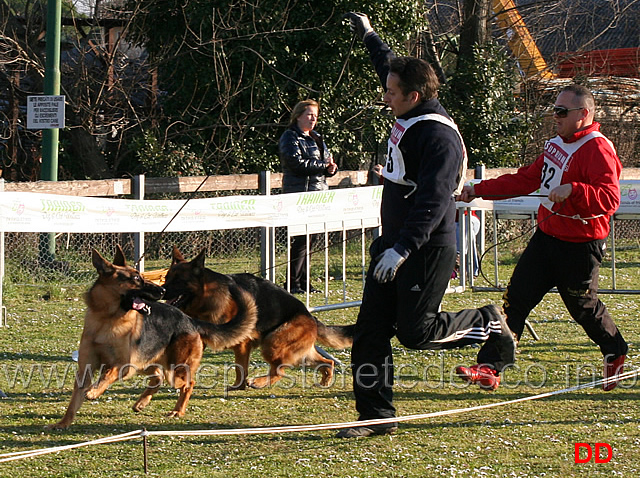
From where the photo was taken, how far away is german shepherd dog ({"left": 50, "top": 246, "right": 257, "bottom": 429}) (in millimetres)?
5242

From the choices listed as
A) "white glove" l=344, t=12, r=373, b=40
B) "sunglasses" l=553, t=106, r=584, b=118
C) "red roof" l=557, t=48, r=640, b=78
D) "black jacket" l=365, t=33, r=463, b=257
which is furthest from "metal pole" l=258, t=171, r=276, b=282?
"red roof" l=557, t=48, r=640, b=78

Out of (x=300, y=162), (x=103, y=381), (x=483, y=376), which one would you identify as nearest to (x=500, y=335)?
(x=483, y=376)

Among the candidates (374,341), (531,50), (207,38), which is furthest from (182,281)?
(531,50)

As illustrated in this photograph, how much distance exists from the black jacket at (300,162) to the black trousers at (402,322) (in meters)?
5.21

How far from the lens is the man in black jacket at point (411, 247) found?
4.55 metres

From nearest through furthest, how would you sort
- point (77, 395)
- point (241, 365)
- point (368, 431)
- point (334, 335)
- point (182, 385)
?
point (368, 431), point (77, 395), point (182, 385), point (241, 365), point (334, 335)

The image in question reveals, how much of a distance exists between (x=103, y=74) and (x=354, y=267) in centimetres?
586

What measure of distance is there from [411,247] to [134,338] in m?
1.93

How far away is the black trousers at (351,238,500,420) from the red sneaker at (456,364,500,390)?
0.68 metres

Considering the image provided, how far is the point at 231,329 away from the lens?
5.85 meters

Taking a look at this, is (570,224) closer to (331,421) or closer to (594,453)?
(594,453)

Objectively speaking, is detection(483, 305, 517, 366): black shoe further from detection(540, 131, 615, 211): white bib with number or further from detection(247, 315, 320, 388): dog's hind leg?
detection(247, 315, 320, 388): dog's hind leg

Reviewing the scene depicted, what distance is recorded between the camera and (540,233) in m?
5.98

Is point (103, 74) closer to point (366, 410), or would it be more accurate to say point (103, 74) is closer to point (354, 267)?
point (354, 267)
